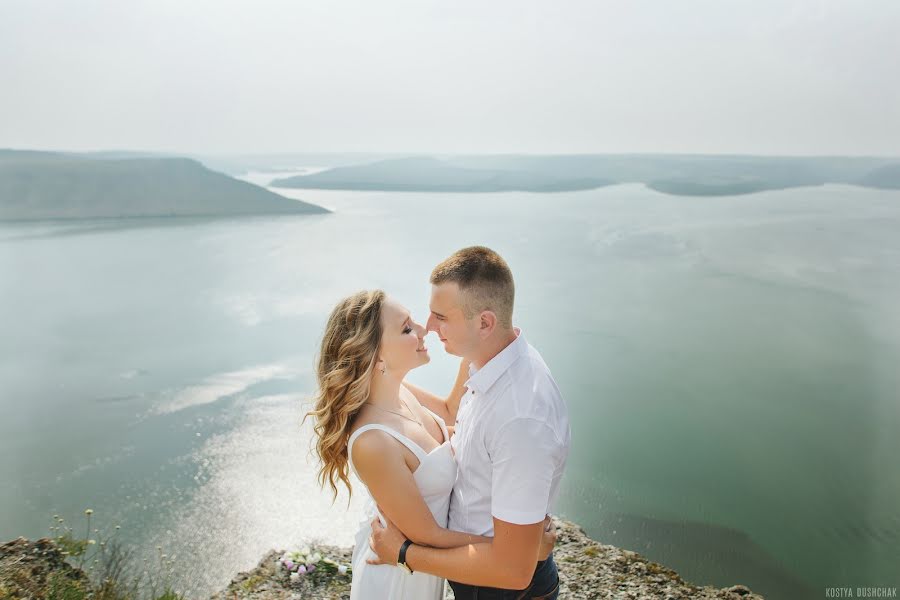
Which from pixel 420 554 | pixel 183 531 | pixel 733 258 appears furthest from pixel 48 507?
pixel 733 258

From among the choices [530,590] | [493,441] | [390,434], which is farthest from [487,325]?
[530,590]

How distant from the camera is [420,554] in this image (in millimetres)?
1540

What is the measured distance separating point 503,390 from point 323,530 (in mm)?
4133

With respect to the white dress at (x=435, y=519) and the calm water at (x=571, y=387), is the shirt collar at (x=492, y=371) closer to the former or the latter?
the white dress at (x=435, y=519)

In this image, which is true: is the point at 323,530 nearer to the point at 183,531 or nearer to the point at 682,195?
the point at 183,531

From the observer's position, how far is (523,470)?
139cm

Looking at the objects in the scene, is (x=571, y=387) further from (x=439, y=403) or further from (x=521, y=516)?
(x=521, y=516)

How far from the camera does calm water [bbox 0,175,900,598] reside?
5473mm

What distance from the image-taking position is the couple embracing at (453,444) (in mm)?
1422

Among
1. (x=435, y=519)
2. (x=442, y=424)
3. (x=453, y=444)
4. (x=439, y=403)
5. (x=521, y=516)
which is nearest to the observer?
(x=521, y=516)

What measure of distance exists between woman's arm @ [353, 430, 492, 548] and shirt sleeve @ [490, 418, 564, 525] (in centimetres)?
20

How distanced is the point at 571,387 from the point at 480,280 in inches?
295

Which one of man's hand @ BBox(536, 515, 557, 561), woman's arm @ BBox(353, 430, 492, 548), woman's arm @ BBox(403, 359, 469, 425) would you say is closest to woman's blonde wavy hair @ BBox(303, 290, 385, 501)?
woman's arm @ BBox(353, 430, 492, 548)

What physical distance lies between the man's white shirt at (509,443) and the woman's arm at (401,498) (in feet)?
0.30
